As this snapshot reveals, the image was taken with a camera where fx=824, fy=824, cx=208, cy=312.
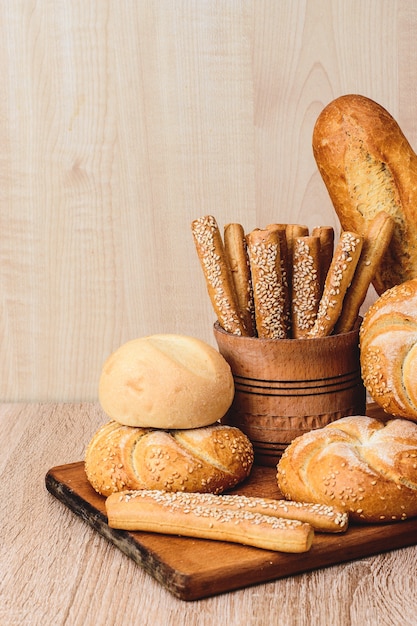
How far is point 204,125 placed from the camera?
4.50 ft

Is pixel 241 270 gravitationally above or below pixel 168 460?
above

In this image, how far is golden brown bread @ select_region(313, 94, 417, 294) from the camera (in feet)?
3.46

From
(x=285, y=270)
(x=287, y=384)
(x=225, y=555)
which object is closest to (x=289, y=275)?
(x=285, y=270)

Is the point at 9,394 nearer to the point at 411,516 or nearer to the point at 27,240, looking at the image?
the point at 27,240

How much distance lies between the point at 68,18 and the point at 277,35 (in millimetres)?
341

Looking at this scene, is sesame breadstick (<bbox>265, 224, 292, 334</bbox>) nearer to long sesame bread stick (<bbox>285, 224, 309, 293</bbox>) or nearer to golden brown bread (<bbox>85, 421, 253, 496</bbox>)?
long sesame bread stick (<bbox>285, 224, 309, 293</bbox>)

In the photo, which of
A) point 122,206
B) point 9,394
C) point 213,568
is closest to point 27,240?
point 122,206

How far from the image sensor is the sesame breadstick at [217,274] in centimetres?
105

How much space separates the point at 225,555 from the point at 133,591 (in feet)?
0.30

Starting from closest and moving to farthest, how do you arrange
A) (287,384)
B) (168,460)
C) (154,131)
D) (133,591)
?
(133,591)
(168,460)
(287,384)
(154,131)

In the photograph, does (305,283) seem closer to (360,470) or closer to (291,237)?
(291,237)

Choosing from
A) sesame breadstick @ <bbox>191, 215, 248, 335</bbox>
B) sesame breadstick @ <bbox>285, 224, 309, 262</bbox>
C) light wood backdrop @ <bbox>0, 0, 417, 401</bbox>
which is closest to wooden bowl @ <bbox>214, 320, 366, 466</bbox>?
sesame breadstick @ <bbox>191, 215, 248, 335</bbox>

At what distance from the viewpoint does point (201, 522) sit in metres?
0.82

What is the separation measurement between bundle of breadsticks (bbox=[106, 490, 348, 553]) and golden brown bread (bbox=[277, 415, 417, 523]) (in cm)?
2
